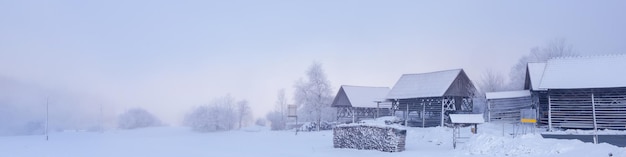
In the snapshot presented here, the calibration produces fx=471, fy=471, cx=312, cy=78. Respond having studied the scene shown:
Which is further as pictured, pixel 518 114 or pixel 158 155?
pixel 518 114

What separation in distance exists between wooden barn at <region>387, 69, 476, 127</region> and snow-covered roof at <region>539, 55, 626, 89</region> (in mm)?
8400

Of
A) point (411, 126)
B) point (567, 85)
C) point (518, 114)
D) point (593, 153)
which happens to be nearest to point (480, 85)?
point (411, 126)

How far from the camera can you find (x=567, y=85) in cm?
3253

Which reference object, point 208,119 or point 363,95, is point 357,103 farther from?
point 208,119

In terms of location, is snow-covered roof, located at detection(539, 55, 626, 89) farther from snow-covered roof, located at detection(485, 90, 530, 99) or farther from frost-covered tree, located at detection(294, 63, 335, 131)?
frost-covered tree, located at detection(294, 63, 335, 131)

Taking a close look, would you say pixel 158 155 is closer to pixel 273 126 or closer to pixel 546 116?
pixel 546 116

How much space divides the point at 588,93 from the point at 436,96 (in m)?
11.8

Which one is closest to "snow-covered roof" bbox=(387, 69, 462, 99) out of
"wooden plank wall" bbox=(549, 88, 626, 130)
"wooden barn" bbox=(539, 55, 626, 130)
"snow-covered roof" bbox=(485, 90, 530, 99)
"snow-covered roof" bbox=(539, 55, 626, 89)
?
"snow-covered roof" bbox=(485, 90, 530, 99)

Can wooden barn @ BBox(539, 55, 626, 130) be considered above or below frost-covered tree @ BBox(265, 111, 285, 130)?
above

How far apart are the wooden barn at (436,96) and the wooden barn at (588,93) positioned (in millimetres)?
8773

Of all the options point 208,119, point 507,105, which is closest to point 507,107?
point 507,105

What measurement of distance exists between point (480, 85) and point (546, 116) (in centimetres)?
2567

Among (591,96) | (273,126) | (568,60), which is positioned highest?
(568,60)

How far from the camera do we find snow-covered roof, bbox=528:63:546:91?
34200 mm
